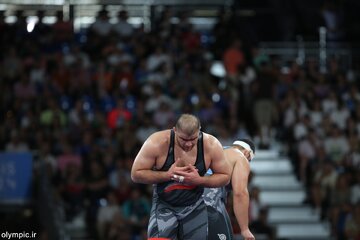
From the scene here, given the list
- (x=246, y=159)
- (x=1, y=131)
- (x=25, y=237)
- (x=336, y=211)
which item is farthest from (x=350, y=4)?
(x=246, y=159)

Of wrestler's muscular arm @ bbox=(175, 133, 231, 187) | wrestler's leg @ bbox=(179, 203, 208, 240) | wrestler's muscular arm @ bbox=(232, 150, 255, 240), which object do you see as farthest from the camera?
wrestler's muscular arm @ bbox=(232, 150, 255, 240)

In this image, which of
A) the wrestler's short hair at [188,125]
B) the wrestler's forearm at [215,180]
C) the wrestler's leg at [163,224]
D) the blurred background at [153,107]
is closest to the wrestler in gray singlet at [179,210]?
the wrestler's leg at [163,224]

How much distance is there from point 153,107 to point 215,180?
9.84 meters

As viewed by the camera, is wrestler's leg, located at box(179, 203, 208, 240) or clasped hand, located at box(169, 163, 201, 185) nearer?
clasped hand, located at box(169, 163, 201, 185)

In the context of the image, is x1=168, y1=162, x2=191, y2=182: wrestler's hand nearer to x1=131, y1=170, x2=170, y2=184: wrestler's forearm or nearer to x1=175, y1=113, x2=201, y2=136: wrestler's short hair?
x1=131, y1=170, x2=170, y2=184: wrestler's forearm

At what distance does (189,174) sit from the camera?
8734 mm

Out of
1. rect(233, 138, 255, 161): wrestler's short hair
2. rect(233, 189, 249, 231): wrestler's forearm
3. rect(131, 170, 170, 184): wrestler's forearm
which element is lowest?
rect(233, 189, 249, 231): wrestler's forearm

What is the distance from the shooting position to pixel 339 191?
17406mm

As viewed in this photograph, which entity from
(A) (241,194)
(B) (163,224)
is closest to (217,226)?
(A) (241,194)

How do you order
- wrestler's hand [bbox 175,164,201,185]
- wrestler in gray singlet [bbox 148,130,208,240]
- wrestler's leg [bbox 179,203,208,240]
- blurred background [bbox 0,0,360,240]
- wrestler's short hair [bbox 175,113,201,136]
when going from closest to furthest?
wrestler's short hair [bbox 175,113,201,136]
wrestler's hand [bbox 175,164,201,185]
wrestler in gray singlet [bbox 148,130,208,240]
wrestler's leg [bbox 179,203,208,240]
blurred background [bbox 0,0,360,240]

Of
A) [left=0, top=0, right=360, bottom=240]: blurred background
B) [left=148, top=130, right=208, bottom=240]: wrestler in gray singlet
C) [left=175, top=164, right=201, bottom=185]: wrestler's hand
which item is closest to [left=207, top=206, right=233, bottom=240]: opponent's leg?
[left=148, top=130, right=208, bottom=240]: wrestler in gray singlet

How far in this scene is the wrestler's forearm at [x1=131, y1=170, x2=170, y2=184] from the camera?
28.6ft

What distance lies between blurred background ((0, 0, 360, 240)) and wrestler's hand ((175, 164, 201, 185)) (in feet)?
22.3

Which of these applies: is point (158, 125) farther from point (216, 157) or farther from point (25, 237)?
point (216, 157)
